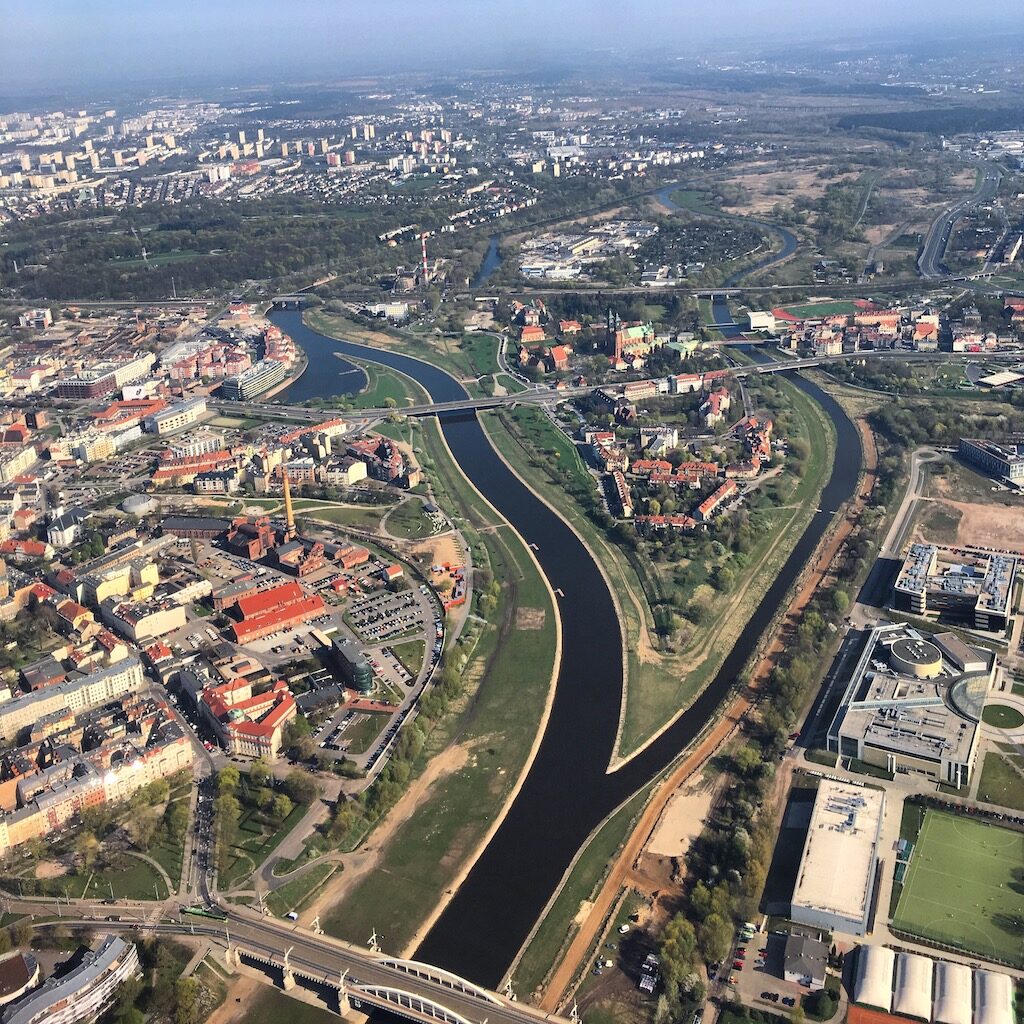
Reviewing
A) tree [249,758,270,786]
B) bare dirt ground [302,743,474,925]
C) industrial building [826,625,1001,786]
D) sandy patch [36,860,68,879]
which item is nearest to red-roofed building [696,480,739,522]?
industrial building [826,625,1001,786]

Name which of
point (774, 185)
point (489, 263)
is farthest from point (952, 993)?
point (774, 185)

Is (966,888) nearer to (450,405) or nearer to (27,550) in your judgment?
(27,550)

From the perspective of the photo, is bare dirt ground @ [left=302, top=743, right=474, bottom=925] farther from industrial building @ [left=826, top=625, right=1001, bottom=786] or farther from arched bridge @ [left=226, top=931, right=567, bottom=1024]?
industrial building @ [left=826, top=625, right=1001, bottom=786]

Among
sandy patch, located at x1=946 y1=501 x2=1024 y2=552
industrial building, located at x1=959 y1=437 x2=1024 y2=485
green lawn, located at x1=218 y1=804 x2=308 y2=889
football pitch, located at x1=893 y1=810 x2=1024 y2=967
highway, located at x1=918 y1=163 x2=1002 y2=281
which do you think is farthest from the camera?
highway, located at x1=918 y1=163 x2=1002 y2=281

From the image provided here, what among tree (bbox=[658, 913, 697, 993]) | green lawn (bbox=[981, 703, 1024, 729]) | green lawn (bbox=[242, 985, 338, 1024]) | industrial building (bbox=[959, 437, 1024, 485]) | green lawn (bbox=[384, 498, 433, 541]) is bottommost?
green lawn (bbox=[242, 985, 338, 1024])

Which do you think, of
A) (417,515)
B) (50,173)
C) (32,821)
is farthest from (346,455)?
(50,173)

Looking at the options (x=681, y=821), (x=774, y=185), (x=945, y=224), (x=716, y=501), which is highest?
(x=774, y=185)

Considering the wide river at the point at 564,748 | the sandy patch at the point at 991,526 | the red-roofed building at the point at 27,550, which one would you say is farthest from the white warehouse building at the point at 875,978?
the red-roofed building at the point at 27,550

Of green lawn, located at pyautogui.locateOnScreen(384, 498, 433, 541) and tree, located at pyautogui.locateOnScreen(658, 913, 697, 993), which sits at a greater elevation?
tree, located at pyautogui.locateOnScreen(658, 913, 697, 993)
